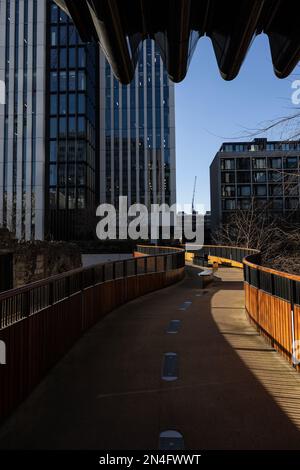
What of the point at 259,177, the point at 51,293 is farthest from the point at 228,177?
the point at 51,293

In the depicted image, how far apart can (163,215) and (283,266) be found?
205 feet

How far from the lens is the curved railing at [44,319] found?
4460 millimetres

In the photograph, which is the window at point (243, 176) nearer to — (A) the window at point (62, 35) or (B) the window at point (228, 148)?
(B) the window at point (228, 148)

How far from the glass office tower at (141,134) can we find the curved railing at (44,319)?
210ft

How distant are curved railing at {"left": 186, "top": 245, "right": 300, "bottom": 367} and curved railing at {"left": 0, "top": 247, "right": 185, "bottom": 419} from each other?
A: 12.9 ft

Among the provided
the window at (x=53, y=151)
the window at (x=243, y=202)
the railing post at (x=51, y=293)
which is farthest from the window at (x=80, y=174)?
the railing post at (x=51, y=293)

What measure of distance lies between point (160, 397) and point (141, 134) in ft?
248

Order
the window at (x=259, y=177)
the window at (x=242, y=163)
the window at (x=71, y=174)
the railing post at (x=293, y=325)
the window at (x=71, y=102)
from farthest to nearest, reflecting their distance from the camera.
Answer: the window at (x=242, y=163)
the window at (x=259, y=177)
the window at (x=71, y=174)
the window at (x=71, y=102)
the railing post at (x=293, y=325)

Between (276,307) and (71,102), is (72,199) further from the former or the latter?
(276,307)

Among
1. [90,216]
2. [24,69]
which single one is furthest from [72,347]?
[24,69]

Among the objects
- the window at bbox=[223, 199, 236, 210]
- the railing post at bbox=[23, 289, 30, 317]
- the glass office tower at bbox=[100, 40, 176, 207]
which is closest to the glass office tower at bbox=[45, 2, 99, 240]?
the glass office tower at bbox=[100, 40, 176, 207]

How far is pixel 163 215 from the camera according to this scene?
235 feet

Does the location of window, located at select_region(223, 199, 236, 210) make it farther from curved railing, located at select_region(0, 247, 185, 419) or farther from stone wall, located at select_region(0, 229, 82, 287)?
curved railing, located at select_region(0, 247, 185, 419)
